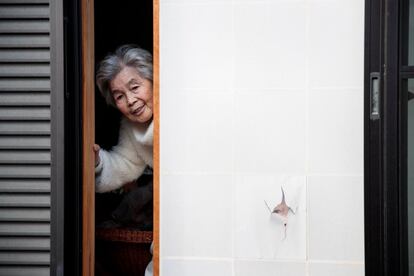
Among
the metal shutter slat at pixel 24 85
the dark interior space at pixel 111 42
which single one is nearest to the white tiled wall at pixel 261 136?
the metal shutter slat at pixel 24 85

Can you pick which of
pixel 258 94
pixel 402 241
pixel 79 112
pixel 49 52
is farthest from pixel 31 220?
pixel 402 241

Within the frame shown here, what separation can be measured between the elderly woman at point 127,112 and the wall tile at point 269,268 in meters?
0.51

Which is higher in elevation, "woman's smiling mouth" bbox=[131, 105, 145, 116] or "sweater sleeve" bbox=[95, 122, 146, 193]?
"woman's smiling mouth" bbox=[131, 105, 145, 116]

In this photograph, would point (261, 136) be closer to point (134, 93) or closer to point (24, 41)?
point (134, 93)

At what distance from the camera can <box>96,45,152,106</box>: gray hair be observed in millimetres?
2129

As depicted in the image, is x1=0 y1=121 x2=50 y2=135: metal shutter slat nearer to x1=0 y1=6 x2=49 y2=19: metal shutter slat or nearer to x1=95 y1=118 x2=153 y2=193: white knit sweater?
x1=0 y1=6 x2=49 y2=19: metal shutter slat

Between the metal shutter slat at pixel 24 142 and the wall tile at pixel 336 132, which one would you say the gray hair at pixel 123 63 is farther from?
the wall tile at pixel 336 132

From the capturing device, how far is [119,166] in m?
2.22

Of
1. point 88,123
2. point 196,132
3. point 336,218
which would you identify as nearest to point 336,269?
point 336,218

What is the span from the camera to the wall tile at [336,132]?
5.36 ft

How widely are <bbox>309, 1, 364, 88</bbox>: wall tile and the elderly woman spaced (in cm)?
77

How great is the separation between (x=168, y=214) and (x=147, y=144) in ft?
1.75

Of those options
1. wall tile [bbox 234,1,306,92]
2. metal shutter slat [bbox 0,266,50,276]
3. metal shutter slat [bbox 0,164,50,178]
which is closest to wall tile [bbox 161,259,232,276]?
metal shutter slat [bbox 0,266,50,276]

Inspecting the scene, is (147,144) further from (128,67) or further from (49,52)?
(49,52)
